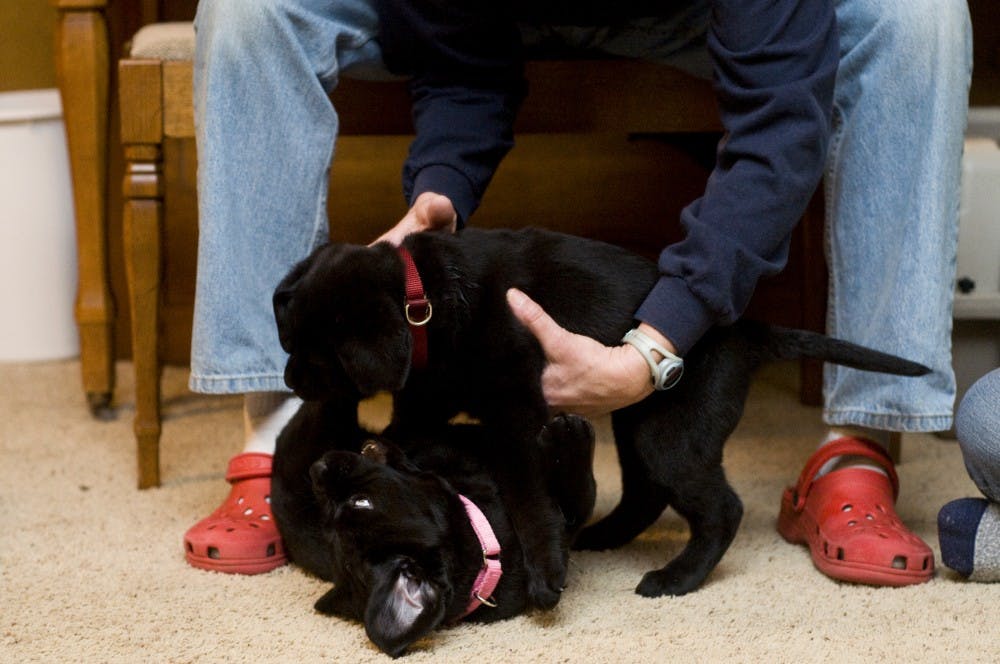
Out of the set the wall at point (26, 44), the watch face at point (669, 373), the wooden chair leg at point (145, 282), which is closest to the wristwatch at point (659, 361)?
the watch face at point (669, 373)

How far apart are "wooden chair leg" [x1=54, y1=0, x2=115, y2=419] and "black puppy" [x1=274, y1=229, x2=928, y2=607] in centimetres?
93

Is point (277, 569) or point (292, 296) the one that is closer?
point (292, 296)

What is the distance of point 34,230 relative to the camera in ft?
7.48

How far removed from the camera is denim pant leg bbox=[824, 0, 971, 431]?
1288 mm

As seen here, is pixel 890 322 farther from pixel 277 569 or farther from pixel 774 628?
pixel 277 569

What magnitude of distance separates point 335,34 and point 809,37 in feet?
1.90

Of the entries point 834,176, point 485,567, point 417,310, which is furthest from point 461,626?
point 834,176

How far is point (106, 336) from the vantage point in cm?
205

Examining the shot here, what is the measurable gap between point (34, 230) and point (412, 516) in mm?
1477

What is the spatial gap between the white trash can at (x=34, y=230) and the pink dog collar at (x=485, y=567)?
1.47 m

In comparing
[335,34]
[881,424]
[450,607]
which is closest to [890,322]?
[881,424]

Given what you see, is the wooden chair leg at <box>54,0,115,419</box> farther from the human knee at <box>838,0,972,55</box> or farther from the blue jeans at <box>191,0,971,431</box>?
the human knee at <box>838,0,972,55</box>

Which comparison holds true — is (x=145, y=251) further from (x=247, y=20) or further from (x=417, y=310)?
(x=417, y=310)

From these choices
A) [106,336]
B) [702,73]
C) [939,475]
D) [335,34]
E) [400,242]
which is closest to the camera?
[400,242]
